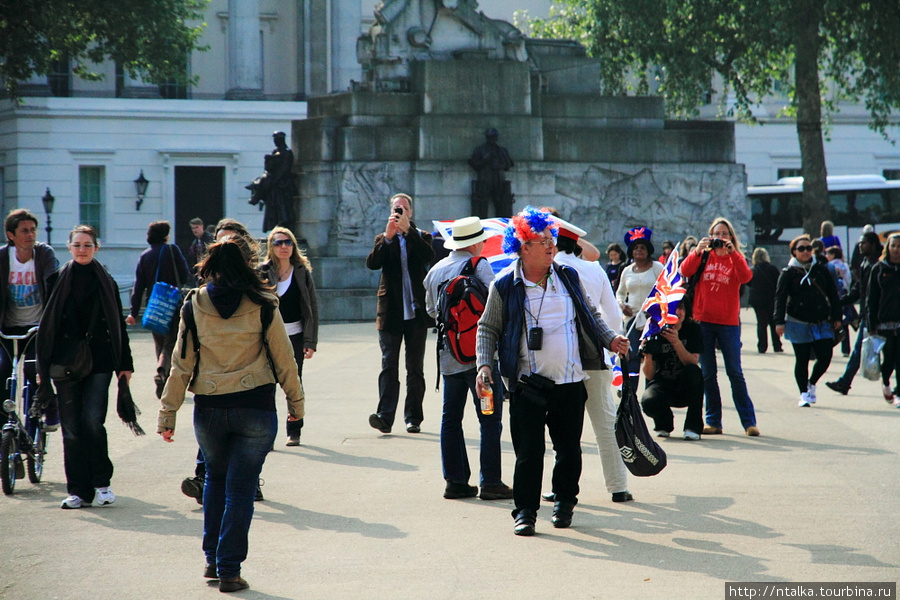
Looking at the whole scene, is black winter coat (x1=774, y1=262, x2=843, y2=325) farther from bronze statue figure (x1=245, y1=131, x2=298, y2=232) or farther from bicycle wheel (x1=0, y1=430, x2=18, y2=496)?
bronze statue figure (x1=245, y1=131, x2=298, y2=232)

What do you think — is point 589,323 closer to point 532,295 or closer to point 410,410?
point 532,295

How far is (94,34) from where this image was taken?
1226 inches

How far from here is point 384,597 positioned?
532 cm

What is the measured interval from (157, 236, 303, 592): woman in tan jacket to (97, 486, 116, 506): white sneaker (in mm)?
2071

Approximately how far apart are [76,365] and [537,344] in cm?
293

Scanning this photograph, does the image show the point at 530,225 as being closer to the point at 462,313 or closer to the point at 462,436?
the point at 462,313

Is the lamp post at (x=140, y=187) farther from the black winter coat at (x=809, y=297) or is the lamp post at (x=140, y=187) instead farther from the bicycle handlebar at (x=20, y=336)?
the bicycle handlebar at (x=20, y=336)

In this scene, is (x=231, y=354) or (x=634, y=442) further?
(x=634, y=442)

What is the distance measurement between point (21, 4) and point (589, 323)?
2293cm

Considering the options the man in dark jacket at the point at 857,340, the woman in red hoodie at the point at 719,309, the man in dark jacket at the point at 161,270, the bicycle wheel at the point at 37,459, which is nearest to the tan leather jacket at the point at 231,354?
the bicycle wheel at the point at 37,459

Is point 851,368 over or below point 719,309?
below

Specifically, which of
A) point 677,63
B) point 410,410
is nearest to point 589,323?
point 410,410

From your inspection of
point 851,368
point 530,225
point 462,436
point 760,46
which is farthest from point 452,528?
point 760,46

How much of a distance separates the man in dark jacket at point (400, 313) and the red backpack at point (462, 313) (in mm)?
2393
